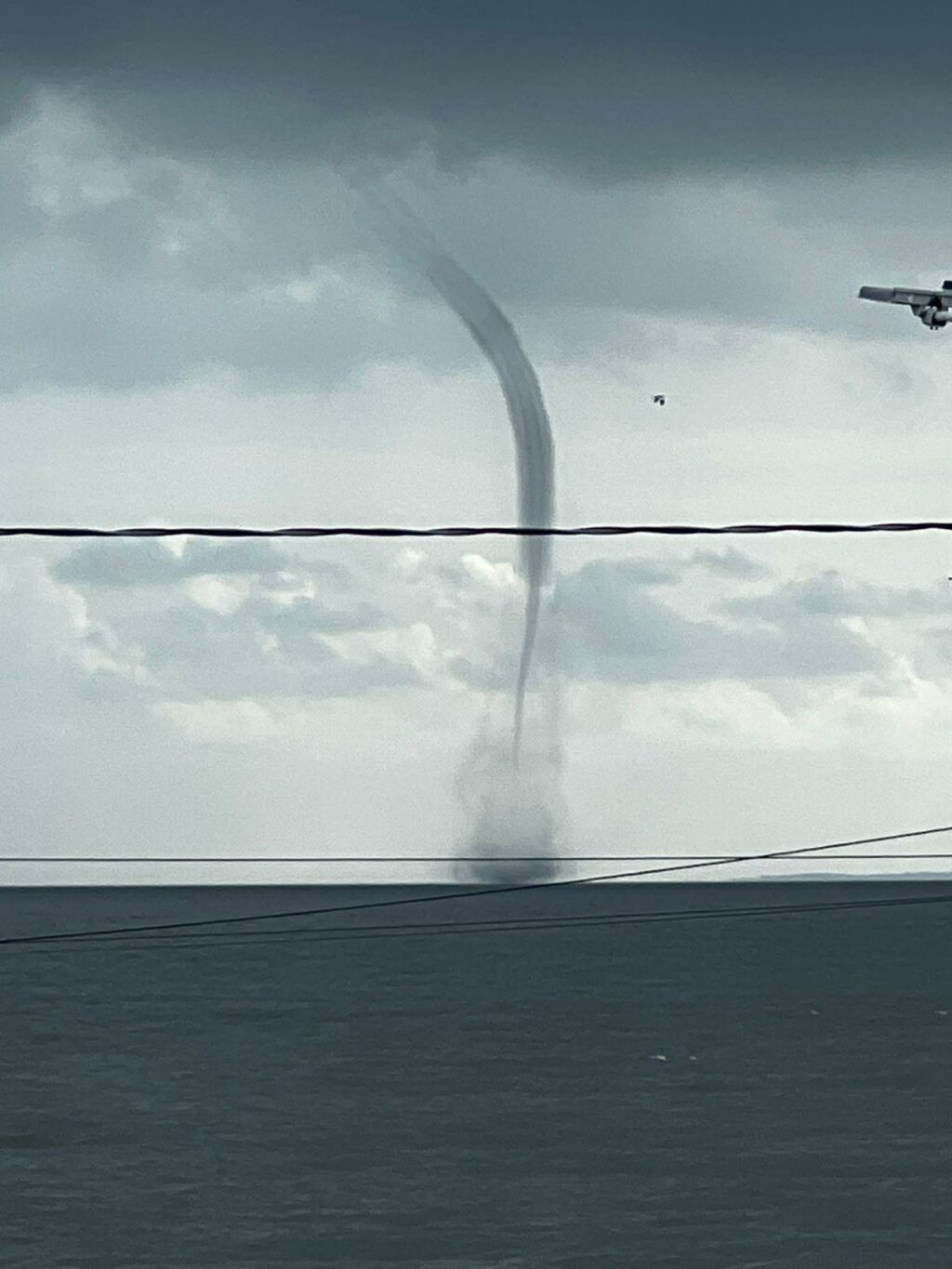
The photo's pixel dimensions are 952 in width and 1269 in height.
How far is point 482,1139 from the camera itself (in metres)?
88.5

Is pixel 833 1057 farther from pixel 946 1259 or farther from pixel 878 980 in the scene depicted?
pixel 878 980

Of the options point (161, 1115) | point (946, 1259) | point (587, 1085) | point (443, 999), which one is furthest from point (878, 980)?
point (946, 1259)

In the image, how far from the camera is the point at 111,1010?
17275 cm

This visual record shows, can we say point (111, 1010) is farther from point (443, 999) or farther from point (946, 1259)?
point (946, 1259)

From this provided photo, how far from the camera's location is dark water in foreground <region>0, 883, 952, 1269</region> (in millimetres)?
65000

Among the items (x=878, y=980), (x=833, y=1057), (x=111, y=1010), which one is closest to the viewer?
(x=833, y=1057)

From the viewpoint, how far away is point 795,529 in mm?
35781

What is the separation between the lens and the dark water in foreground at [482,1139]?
65000 mm

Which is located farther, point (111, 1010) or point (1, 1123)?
point (111, 1010)

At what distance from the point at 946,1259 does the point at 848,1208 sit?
9.74 meters

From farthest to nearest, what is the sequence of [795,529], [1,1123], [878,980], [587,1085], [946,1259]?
[878,980] < [587,1085] < [1,1123] < [946,1259] < [795,529]

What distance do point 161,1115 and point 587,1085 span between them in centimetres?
2103

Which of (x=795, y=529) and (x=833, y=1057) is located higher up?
(x=795, y=529)

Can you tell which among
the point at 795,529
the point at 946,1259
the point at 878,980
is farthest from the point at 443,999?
the point at 795,529
